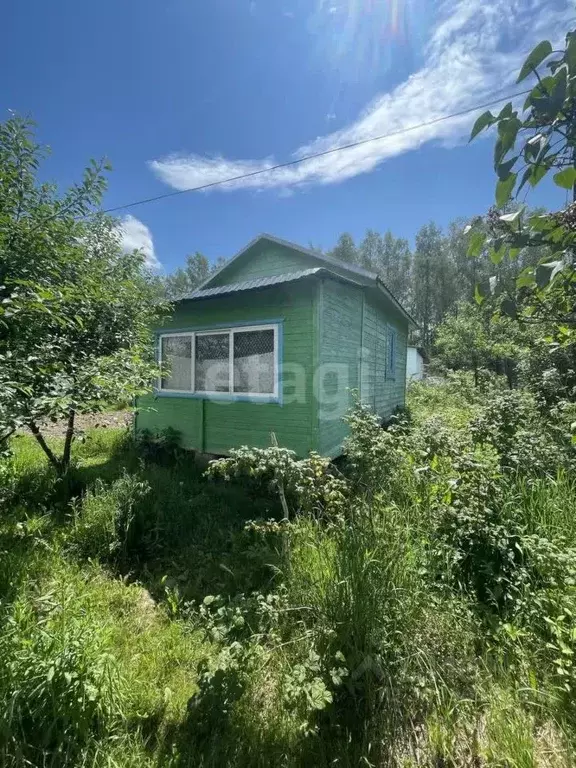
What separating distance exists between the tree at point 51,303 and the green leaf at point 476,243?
7.22 feet

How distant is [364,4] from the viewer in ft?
9.27

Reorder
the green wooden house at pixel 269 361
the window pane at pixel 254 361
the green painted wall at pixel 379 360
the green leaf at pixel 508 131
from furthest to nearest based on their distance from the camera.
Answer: the green painted wall at pixel 379 360 < the window pane at pixel 254 361 < the green wooden house at pixel 269 361 < the green leaf at pixel 508 131

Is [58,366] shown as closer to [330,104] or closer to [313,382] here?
[313,382]

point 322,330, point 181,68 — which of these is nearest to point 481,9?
point 322,330

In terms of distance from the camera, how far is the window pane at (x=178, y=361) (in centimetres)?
686

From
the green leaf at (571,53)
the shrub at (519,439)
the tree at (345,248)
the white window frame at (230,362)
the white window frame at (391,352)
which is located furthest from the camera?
the tree at (345,248)

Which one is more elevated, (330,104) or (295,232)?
(295,232)

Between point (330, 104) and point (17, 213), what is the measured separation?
5.71 m

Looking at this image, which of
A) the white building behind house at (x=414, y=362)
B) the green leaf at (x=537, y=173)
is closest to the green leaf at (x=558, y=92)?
the green leaf at (x=537, y=173)

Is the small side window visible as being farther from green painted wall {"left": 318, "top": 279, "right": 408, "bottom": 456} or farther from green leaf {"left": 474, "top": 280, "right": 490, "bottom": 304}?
green leaf {"left": 474, "top": 280, "right": 490, "bottom": 304}

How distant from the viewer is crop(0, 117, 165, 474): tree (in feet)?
7.90

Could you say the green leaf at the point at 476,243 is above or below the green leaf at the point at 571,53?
below

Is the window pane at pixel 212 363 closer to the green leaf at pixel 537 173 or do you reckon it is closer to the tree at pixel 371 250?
the green leaf at pixel 537 173

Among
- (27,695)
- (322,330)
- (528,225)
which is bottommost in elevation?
(27,695)
